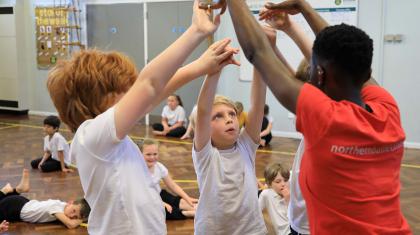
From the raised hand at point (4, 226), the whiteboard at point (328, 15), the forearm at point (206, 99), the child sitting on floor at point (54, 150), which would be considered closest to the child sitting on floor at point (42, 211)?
the raised hand at point (4, 226)

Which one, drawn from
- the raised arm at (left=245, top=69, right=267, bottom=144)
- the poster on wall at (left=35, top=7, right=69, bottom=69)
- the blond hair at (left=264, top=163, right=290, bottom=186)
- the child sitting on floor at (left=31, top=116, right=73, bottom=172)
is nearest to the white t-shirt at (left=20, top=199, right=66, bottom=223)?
the child sitting on floor at (left=31, top=116, right=73, bottom=172)

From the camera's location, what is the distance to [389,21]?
675cm

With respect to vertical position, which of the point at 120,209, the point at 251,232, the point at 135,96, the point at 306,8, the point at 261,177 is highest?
the point at 306,8

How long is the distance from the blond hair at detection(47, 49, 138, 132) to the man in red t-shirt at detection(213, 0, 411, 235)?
0.51 m

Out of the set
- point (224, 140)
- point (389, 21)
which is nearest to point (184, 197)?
point (224, 140)

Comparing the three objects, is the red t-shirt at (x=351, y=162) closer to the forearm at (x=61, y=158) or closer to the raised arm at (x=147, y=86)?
the raised arm at (x=147, y=86)

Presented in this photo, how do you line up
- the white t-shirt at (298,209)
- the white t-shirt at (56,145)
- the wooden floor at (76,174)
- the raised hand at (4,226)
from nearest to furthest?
the white t-shirt at (298,209)
the raised hand at (4,226)
the wooden floor at (76,174)
the white t-shirt at (56,145)

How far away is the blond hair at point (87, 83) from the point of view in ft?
4.67

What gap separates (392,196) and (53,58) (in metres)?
9.38

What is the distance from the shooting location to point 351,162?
1.13 m

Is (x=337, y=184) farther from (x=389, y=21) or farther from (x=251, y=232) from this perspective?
(x=389, y=21)

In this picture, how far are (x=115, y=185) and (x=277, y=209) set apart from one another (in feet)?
5.73

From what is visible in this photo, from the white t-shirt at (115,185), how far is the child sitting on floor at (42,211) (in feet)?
8.31

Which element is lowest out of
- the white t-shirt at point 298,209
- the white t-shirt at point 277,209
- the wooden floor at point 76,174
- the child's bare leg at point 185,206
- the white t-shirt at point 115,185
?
the wooden floor at point 76,174
